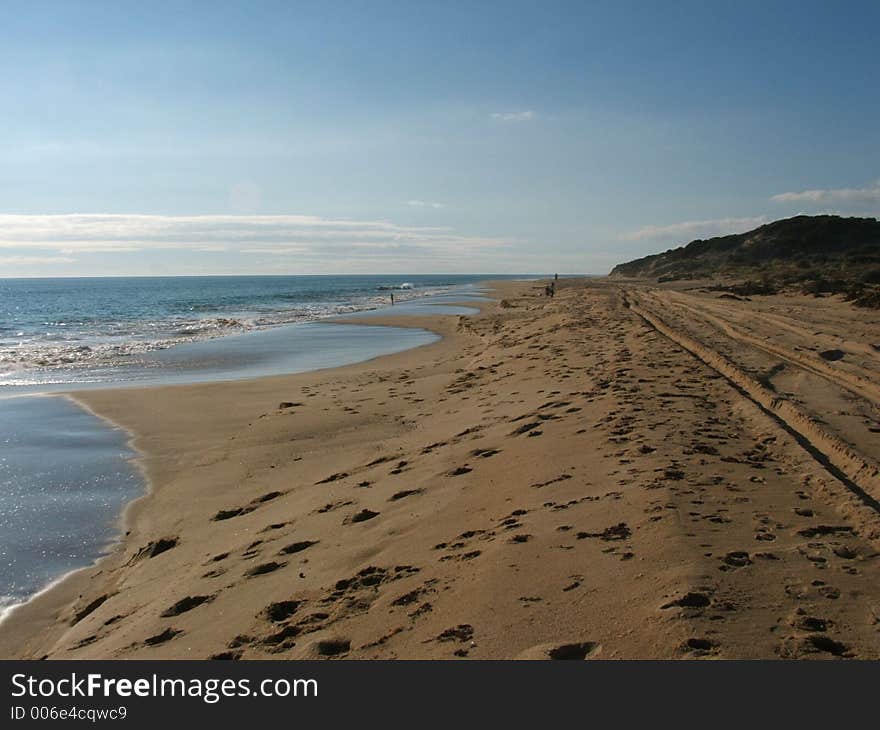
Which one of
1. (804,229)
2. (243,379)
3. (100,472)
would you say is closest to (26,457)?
(100,472)

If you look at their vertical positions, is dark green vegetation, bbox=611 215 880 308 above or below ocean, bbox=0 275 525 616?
above

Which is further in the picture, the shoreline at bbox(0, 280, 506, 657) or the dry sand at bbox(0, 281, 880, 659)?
the shoreline at bbox(0, 280, 506, 657)

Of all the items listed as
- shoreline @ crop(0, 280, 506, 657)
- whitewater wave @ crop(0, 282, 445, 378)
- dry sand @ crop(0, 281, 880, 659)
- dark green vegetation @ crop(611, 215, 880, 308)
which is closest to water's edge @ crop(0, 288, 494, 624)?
shoreline @ crop(0, 280, 506, 657)

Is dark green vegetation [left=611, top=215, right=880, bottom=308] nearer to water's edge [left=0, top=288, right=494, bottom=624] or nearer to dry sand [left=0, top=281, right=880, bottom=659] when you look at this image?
water's edge [left=0, top=288, right=494, bottom=624]

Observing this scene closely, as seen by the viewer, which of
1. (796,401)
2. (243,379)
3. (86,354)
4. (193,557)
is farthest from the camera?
(86,354)

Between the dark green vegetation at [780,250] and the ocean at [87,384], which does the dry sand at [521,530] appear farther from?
the dark green vegetation at [780,250]

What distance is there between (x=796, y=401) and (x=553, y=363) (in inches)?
214

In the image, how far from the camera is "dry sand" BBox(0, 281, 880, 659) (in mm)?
3691

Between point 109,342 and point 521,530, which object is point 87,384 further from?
point 521,530

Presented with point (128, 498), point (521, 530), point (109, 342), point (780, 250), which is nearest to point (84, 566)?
point (128, 498)

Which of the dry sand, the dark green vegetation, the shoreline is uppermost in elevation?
the dark green vegetation

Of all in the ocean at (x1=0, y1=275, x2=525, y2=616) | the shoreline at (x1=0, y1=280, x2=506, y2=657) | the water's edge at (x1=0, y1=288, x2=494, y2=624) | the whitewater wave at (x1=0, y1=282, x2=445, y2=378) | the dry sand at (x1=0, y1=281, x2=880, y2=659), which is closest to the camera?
the dry sand at (x1=0, y1=281, x2=880, y2=659)
